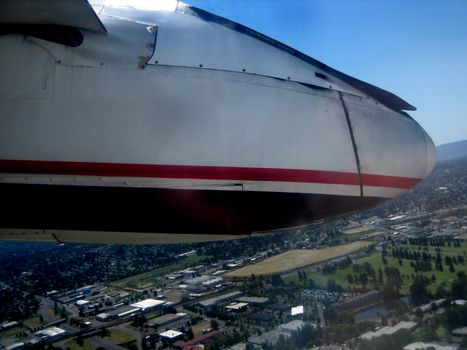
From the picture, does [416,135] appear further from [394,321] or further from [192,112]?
[394,321]

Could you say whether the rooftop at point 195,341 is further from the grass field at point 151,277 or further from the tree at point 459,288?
the tree at point 459,288

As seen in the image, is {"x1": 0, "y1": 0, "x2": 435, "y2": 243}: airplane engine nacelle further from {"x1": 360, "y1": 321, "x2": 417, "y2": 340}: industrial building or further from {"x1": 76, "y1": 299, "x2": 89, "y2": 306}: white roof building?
{"x1": 76, "y1": 299, "x2": 89, "y2": 306}: white roof building

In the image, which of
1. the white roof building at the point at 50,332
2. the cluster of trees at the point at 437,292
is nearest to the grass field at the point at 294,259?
the cluster of trees at the point at 437,292

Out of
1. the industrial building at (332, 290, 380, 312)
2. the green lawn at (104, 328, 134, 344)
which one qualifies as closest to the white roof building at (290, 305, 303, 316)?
the industrial building at (332, 290, 380, 312)

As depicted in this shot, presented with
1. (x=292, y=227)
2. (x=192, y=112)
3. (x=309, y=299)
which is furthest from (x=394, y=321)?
(x=192, y=112)

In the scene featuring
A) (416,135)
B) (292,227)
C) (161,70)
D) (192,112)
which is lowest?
(292,227)

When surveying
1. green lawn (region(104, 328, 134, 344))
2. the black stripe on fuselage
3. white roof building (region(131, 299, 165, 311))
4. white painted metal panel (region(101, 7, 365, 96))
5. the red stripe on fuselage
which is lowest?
green lawn (region(104, 328, 134, 344))

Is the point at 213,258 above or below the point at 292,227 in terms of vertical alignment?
below
